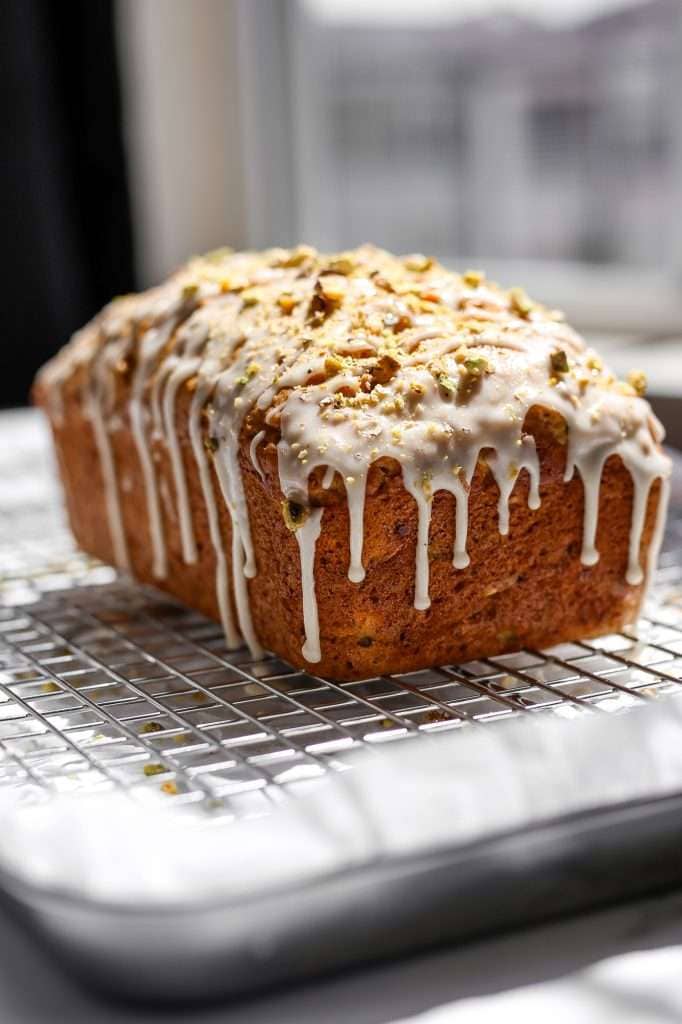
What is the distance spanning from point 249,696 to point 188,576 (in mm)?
358

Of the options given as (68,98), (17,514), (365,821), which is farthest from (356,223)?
(365,821)

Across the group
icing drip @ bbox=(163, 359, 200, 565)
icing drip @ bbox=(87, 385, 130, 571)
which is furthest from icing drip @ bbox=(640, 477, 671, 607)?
icing drip @ bbox=(87, 385, 130, 571)

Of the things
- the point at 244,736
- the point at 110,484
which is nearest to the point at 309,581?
the point at 244,736

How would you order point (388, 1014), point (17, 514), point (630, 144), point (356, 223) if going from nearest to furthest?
point (388, 1014) < point (17, 514) < point (630, 144) < point (356, 223)

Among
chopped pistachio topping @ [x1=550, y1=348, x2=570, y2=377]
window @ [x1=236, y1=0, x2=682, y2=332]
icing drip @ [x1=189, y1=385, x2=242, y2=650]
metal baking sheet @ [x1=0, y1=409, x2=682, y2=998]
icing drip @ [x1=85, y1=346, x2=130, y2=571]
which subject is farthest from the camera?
window @ [x1=236, y1=0, x2=682, y2=332]

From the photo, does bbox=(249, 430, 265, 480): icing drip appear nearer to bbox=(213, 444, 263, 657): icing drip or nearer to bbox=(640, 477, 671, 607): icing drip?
bbox=(213, 444, 263, 657): icing drip

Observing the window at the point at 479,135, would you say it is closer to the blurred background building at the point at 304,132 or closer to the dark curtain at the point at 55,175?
the blurred background building at the point at 304,132

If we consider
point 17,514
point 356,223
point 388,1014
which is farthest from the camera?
point 356,223

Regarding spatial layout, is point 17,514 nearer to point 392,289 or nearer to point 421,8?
point 392,289

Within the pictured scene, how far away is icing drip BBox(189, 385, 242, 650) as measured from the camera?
1.42 meters

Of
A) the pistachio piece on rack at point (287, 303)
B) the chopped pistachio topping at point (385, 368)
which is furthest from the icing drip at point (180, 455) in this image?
the chopped pistachio topping at point (385, 368)

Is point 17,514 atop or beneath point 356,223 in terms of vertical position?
beneath

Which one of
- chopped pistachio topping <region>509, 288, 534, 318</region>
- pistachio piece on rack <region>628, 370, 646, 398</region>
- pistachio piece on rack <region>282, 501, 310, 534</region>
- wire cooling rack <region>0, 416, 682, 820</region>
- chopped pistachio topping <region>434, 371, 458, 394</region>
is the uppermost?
chopped pistachio topping <region>509, 288, 534, 318</region>

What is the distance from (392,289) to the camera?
1.44 metres
